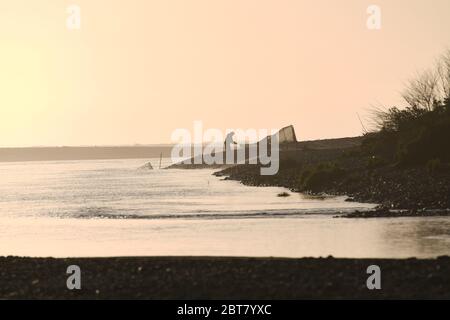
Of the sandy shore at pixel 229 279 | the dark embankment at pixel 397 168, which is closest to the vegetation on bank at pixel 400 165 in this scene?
the dark embankment at pixel 397 168

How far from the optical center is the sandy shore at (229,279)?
69.3 feet

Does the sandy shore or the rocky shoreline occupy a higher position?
the rocky shoreline

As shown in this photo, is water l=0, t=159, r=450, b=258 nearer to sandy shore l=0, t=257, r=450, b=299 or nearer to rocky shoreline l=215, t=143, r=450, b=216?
rocky shoreline l=215, t=143, r=450, b=216

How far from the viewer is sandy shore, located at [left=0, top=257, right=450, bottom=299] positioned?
2112cm

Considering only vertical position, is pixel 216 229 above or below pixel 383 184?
below

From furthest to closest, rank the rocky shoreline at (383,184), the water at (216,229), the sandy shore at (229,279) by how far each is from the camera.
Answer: the rocky shoreline at (383,184) < the water at (216,229) < the sandy shore at (229,279)

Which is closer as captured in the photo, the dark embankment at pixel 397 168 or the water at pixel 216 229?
the water at pixel 216 229

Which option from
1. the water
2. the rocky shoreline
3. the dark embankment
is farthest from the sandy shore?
the dark embankment

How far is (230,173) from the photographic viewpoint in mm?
108062

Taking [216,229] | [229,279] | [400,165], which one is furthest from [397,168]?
[229,279]

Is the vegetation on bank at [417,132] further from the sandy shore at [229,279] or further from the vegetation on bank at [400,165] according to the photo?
the sandy shore at [229,279]

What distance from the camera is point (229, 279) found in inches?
903

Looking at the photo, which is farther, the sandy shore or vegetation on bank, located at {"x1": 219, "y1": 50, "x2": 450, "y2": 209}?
vegetation on bank, located at {"x1": 219, "y1": 50, "x2": 450, "y2": 209}

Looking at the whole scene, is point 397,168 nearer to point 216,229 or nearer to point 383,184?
point 383,184
